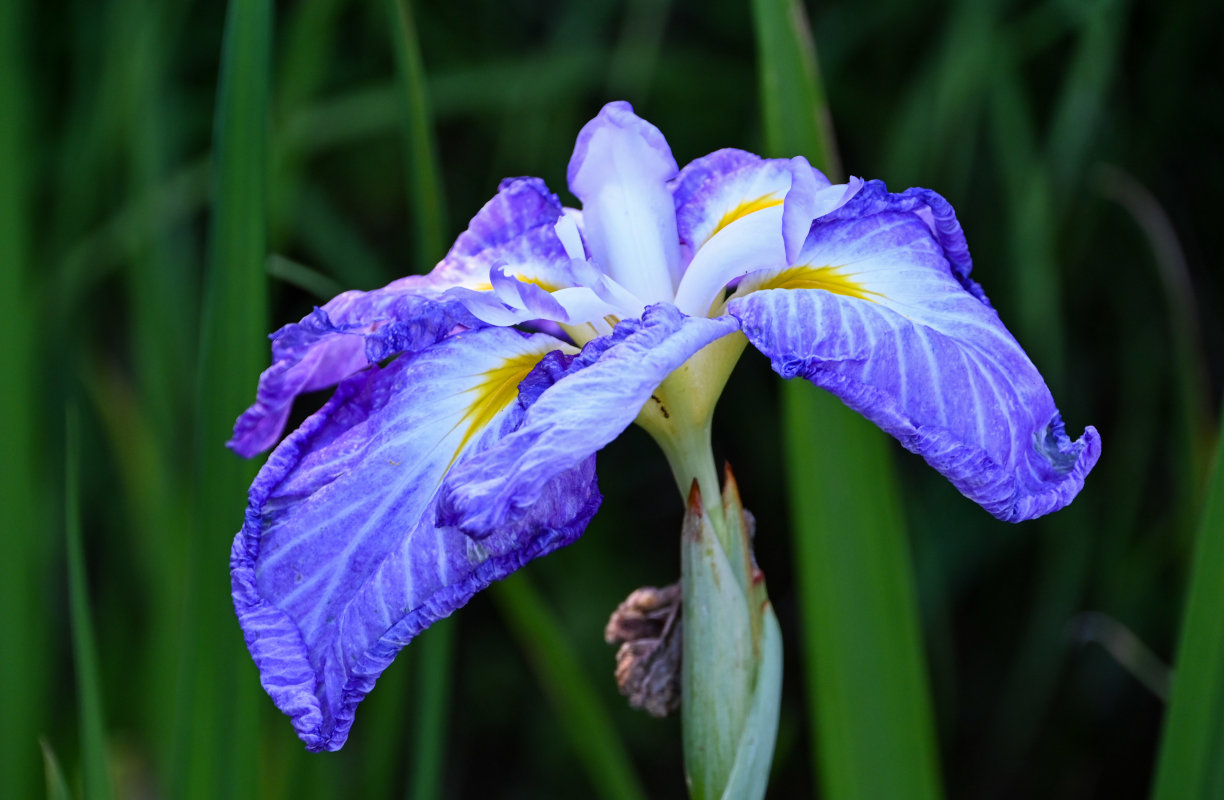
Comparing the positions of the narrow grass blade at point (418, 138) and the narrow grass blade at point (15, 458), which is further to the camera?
the narrow grass blade at point (15, 458)

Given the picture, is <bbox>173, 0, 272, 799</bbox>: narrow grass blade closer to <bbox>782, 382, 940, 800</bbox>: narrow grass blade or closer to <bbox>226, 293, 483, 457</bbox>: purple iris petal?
<bbox>226, 293, 483, 457</bbox>: purple iris petal

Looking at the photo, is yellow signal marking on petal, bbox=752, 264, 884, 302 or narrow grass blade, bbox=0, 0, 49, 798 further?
narrow grass blade, bbox=0, 0, 49, 798

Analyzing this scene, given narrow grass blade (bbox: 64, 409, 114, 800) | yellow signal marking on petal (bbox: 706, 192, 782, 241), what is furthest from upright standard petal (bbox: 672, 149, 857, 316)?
narrow grass blade (bbox: 64, 409, 114, 800)

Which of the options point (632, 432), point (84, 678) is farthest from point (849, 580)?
point (632, 432)

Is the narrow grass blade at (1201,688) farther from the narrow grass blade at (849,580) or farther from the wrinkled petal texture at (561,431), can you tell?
the wrinkled petal texture at (561,431)

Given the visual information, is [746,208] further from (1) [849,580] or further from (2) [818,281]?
(1) [849,580]

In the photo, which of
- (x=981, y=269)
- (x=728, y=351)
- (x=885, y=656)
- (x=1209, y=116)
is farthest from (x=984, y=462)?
(x=1209, y=116)

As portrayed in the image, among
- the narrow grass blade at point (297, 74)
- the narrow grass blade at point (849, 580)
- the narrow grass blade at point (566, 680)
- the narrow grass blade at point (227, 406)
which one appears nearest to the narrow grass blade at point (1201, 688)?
the narrow grass blade at point (849, 580)
